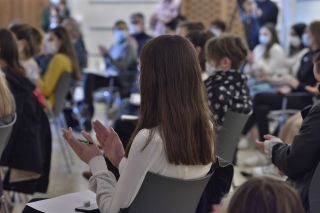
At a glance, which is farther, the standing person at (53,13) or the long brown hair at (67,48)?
the standing person at (53,13)

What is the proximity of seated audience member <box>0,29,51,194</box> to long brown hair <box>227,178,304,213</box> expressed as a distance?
250 cm

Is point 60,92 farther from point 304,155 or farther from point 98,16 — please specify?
point 98,16

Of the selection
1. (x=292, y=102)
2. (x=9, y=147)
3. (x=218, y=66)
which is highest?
(x=218, y=66)

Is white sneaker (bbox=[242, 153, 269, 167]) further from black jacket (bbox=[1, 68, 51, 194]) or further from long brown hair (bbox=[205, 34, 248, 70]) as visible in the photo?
black jacket (bbox=[1, 68, 51, 194])

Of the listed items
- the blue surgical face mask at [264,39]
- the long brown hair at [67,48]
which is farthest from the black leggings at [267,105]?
the long brown hair at [67,48]

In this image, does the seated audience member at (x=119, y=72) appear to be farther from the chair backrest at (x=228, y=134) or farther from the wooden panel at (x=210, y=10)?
the chair backrest at (x=228, y=134)

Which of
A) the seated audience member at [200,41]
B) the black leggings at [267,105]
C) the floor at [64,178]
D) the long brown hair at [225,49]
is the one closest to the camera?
the long brown hair at [225,49]

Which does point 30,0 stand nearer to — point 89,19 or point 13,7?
point 13,7

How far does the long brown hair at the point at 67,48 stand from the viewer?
5.79 metres

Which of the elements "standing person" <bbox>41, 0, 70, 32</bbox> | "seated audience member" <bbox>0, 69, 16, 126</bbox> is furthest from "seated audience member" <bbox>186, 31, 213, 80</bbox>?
"standing person" <bbox>41, 0, 70, 32</bbox>

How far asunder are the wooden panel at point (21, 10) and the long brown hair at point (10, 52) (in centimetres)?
796

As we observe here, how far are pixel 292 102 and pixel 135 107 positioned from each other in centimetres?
152

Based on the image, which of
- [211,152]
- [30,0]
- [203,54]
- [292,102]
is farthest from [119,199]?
[30,0]

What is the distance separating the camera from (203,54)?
397 centimetres
